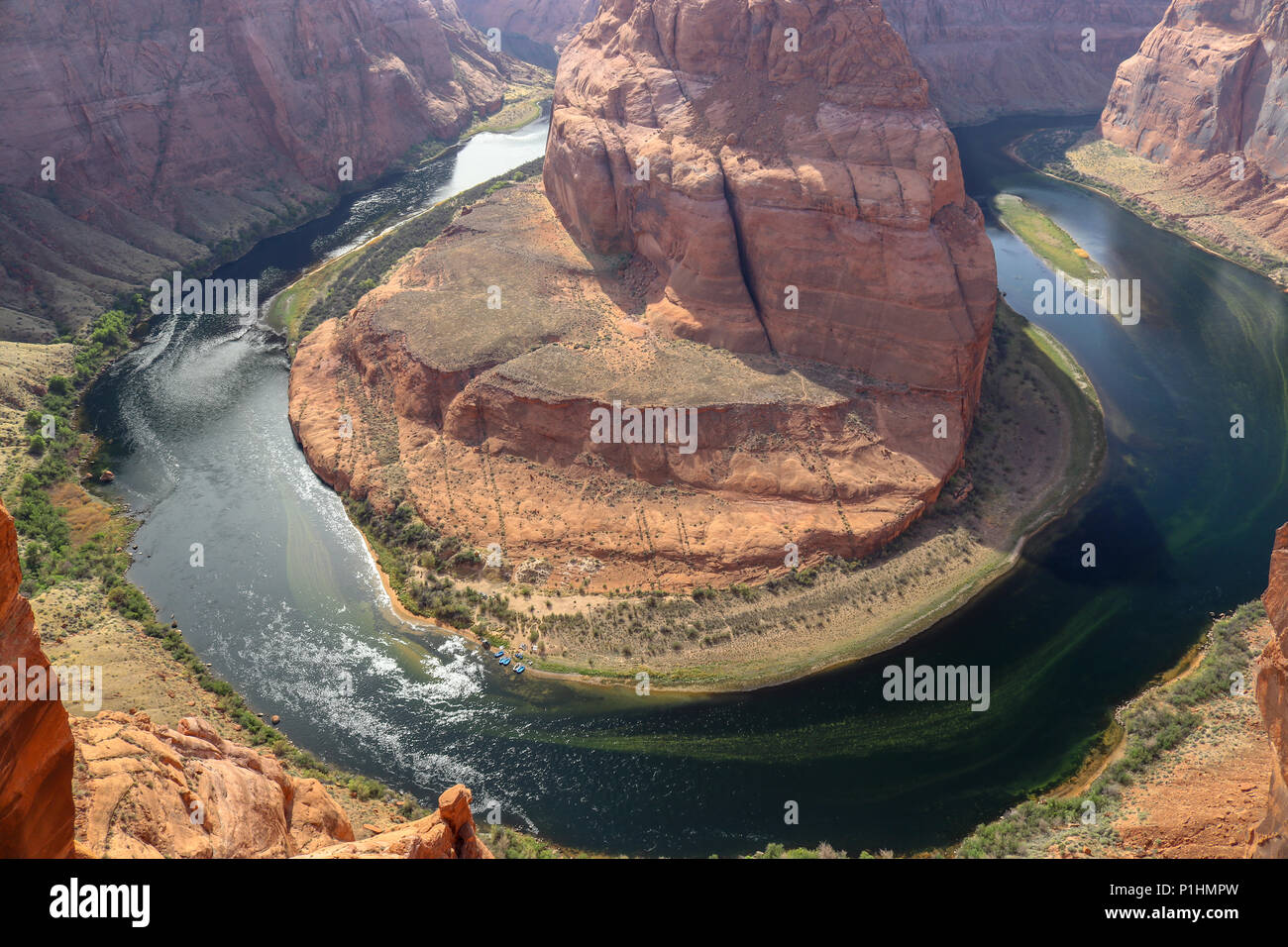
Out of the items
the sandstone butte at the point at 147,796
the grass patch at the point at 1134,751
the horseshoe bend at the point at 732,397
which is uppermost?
the horseshoe bend at the point at 732,397

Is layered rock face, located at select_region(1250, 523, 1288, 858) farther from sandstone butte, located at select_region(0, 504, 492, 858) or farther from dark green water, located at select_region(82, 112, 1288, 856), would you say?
sandstone butte, located at select_region(0, 504, 492, 858)

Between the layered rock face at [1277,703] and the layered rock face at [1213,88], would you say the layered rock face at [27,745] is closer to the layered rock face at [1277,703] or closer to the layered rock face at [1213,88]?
the layered rock face at [1277,703]

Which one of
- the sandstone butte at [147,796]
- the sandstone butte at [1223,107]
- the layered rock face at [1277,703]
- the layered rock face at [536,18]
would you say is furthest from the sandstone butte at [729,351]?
the layered rock face at [536,18]

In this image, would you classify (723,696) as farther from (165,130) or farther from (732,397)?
(165,130)

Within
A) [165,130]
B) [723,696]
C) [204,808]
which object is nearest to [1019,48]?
[165,130]

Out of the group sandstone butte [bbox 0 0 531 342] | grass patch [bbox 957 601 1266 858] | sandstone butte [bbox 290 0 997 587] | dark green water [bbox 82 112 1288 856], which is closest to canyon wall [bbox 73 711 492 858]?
dark green water [bbox 82 112 1288 856]
